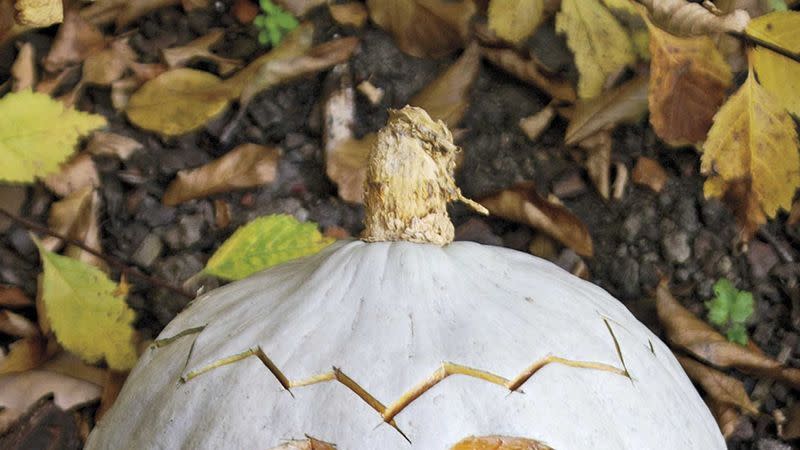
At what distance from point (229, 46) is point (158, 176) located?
306mm

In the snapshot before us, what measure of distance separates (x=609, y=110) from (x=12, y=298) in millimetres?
1048

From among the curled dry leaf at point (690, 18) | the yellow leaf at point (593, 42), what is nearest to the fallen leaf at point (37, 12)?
the yellow leaf at point (593, 42)

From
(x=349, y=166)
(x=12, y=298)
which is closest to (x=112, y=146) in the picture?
(x=12, y=298)

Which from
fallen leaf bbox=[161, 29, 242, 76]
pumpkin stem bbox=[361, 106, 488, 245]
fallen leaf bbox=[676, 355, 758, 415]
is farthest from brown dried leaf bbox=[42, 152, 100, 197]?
fallen leaf bbox=[676, 355, 758, 415]

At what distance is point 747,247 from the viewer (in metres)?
1.60

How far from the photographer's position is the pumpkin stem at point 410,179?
1031 millimetres

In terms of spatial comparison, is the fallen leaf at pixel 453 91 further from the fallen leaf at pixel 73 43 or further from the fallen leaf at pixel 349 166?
the fallen leaf at pixel 73 43

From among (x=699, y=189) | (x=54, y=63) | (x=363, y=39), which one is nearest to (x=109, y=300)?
(x=54, y=63)

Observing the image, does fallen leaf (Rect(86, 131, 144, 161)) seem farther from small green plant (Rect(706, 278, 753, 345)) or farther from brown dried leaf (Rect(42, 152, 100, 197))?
small green plant (Rect(706, 278, 753, 345))

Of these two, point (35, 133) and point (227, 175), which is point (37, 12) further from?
point (227, 175)

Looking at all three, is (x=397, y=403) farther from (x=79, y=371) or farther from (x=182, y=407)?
(x=79, y=371)

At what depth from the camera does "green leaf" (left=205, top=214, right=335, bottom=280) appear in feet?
4.73

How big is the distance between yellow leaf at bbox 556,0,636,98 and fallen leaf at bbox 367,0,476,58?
203mm

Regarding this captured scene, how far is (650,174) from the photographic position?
5.45ft
